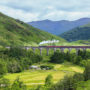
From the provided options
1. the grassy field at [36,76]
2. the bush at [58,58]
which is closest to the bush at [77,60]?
the bush at [58,58]

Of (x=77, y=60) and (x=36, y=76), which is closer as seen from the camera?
(x=36, y=76)

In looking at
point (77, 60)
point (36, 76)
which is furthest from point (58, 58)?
point (36, 76)

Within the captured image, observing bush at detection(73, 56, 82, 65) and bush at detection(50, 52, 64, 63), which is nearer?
bush at detection(73, 56, 82, 65)

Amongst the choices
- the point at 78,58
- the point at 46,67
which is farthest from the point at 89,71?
the point at 78,58

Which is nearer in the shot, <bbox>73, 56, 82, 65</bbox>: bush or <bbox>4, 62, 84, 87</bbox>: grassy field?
<bbox>4, 62, 84, 87</bbox>: grassy field

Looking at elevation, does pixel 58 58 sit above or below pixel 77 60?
above

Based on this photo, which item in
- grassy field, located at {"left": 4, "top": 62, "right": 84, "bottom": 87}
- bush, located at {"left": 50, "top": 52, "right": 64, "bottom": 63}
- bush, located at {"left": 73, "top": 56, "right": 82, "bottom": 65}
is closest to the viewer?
grassy field, located at {"left": 4, "top": 62, "right": 84, "bottom": 87}

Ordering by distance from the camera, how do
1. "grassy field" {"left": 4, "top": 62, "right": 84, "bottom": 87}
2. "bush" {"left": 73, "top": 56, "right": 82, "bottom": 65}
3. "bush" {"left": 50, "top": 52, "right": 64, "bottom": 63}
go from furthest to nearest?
"bush" {"left": 50, "top": 52, "right": 64, "bottom": 63}, "bush" {"left": 73, "top": 56, "right": 82, "bottom": 65}, "grassy field" {"left": 4, "top": 62, "right": 84, "bottom": 87}

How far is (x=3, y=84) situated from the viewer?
60688mm

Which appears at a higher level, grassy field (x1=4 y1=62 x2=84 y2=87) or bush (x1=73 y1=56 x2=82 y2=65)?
bush (x1=73 y1=56 x2=82 y2=65)

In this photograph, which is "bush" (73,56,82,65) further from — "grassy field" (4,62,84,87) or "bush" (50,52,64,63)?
"grassy field" (4,62,84,87)

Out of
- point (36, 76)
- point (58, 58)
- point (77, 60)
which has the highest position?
point (58, 58)

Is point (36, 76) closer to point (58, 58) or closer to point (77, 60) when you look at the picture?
point (77, 60)

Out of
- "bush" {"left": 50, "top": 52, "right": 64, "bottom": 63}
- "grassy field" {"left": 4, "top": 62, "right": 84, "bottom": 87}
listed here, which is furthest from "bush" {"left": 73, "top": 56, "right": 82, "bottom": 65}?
"grassy field" {"left": 4, "top": 62, "right": 84, "bottom": 87}
